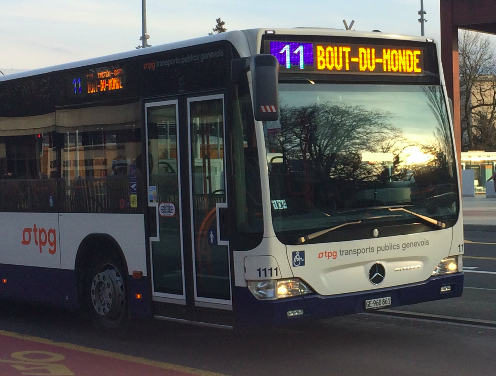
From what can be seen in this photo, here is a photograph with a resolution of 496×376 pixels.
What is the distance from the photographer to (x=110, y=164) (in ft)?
31.2

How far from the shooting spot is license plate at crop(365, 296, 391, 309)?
8281 millimetres

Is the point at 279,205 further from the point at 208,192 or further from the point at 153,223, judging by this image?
the point at 153,223

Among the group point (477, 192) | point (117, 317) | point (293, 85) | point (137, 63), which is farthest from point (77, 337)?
point (477, 192)

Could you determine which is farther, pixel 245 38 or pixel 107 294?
pixel 107 294

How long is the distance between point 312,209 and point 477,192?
43.3 metres

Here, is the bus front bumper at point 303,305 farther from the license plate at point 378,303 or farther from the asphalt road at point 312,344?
the asphalt road at point 312,344

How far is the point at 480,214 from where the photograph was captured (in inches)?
1155

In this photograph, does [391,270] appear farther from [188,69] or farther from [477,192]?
[477,192]

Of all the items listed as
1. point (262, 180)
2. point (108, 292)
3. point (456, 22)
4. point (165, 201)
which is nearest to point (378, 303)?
point (262, 180)

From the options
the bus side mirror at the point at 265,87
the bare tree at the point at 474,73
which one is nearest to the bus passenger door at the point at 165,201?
the bus side mirror at the point at 265,87

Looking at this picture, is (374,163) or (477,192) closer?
(374,163)

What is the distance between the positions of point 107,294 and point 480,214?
70.4ft

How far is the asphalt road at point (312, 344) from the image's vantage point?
7.88 metres

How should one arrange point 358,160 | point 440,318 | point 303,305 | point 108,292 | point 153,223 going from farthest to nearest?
1. point 440,318
2. point 108,292
3. point 153,223
4. point 358,160
5. point 303,305
